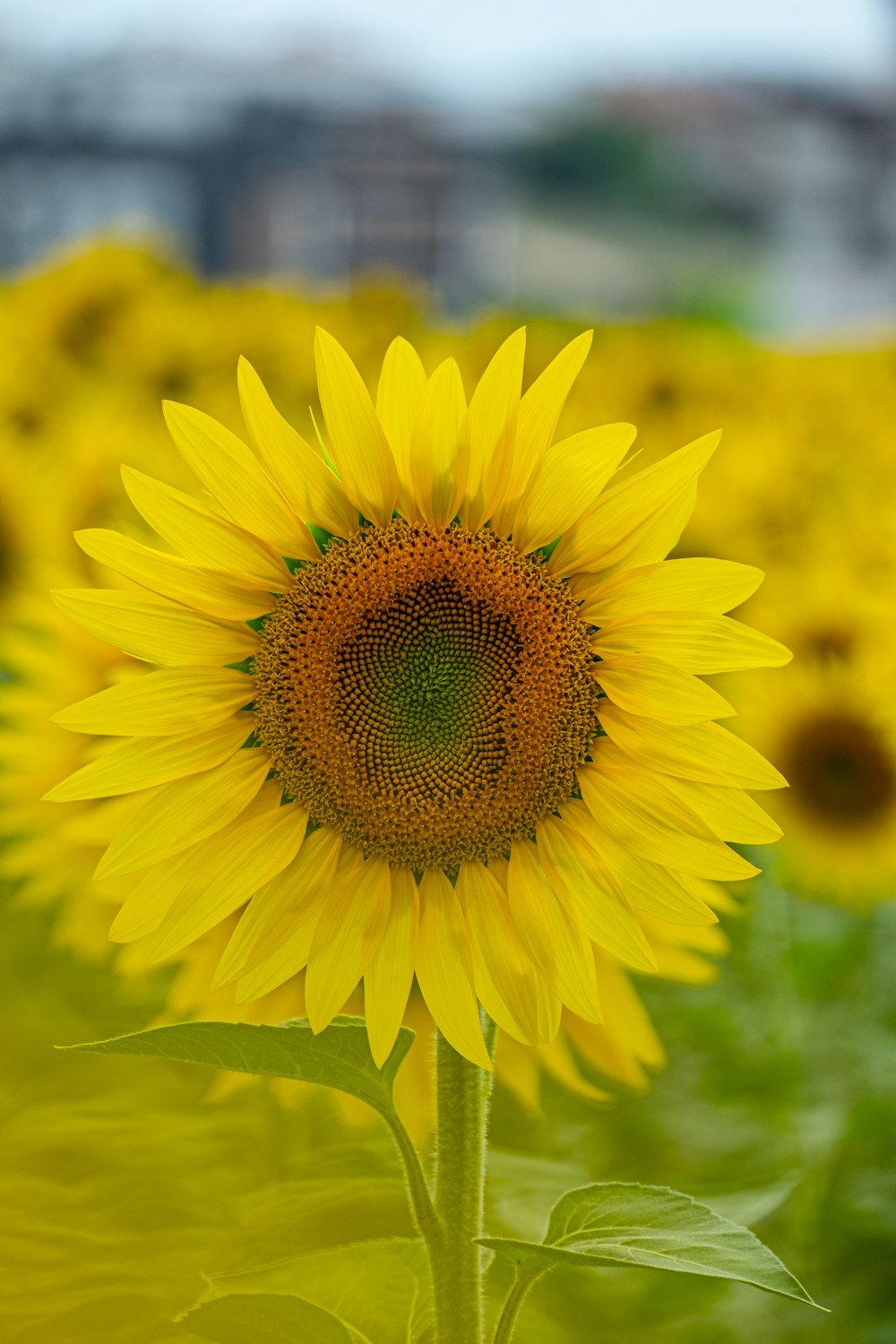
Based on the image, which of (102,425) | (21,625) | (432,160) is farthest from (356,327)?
(432,160)

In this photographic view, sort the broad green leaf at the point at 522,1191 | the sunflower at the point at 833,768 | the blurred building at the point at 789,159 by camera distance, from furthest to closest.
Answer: the blurred building at the point at 789,159 → the sunflower at the point at 833,768 → the broad green leaf at the point at 522,1191

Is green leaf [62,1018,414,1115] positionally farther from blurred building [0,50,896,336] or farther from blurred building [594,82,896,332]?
blurred building [594,82,896,332]

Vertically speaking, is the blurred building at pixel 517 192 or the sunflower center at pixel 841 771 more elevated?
the blurred building at pixel 517 192

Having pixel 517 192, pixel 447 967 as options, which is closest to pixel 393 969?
pixel 447 967

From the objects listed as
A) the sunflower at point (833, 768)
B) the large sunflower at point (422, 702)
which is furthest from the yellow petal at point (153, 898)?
the sunflower at point (833, 768)

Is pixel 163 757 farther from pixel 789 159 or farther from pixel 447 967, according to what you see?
pixel 789 159

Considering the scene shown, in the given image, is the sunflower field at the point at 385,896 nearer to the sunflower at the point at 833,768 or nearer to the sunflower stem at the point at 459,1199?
the sunflower stem at the point at 459,1199

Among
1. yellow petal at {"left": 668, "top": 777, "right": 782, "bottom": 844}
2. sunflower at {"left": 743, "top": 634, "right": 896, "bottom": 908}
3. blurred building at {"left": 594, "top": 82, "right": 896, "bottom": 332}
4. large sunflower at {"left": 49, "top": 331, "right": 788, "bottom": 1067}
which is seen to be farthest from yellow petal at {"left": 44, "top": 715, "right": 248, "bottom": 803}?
blurred building at {"left": 594, "top": 82, "right": 896, "bottom": 332}
